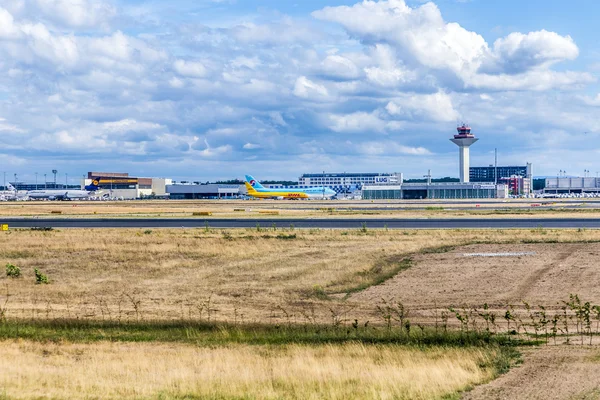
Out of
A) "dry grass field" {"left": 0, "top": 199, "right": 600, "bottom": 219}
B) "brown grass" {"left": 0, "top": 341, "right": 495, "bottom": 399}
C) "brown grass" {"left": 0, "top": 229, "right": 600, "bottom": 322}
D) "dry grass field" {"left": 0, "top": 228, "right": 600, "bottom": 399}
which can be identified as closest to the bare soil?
"dry grass field" {"left": 0, "top": 228, "right": 600, "bottom": 399}

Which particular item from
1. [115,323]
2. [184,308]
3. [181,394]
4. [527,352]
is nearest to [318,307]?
[184,308]

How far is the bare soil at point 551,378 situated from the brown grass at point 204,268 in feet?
31.5

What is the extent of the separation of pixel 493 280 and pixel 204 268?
56.4ft

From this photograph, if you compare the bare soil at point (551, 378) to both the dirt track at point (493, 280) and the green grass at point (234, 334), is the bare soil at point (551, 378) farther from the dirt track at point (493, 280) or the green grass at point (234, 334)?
the dirt track at point (493, 280)

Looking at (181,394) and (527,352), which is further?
(527,352)

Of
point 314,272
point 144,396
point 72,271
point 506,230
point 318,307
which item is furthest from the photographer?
point 506,230

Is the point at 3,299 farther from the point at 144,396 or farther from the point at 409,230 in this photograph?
the point at 409,230

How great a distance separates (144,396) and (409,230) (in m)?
51.5

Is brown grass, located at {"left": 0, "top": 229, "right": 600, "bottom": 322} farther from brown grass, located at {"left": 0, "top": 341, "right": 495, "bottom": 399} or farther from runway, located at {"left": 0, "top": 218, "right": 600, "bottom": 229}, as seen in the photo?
runway, located at {"left": 0, "top": 218, "right": 600, "bottom": 229}

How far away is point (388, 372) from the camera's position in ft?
62.5

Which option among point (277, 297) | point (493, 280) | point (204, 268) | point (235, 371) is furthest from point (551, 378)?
point (204, 268)

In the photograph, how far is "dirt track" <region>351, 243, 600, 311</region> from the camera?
3078 cm

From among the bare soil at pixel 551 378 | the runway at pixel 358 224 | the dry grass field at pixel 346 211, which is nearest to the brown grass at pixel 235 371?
the bare soil at pixel 551 378

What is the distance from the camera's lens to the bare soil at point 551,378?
53.0 ft
